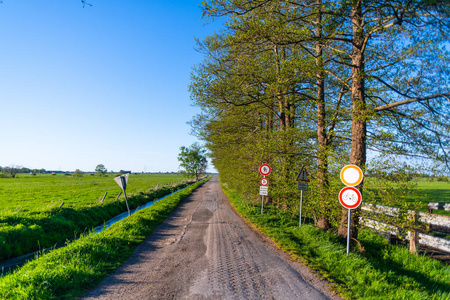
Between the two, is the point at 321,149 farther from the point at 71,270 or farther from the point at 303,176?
the point at 71,270

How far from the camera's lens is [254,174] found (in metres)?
14.3

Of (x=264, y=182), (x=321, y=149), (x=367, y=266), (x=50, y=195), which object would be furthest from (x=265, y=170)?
(x=50, y=195)

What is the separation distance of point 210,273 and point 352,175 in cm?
407

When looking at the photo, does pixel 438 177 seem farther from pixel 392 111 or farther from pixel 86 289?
pixel 86 289

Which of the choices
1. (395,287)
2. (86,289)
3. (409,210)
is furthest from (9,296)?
(409,210)

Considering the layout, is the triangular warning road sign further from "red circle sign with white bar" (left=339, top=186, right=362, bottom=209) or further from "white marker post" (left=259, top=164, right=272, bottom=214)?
"white marker post" (left=259, top=164, right=272, bottom=214)

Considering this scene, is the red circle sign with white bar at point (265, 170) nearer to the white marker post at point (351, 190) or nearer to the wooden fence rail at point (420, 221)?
the wooden fence rail at point (420, 221)

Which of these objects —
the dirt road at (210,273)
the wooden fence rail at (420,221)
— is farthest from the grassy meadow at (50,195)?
the wooden fence rail at (420,221)

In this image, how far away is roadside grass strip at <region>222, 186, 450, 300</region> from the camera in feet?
14.0

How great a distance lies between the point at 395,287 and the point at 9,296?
269 inches

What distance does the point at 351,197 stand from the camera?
19.1 feet

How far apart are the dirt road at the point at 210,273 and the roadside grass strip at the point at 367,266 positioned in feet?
1.62

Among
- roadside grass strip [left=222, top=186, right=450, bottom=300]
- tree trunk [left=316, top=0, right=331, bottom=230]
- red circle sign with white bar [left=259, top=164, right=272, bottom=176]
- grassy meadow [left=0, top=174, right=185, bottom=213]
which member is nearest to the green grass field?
roadside grass strip [left=222, top=186, right=450, bottom=300]

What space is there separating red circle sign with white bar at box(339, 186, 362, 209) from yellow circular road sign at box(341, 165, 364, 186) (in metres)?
0.19
